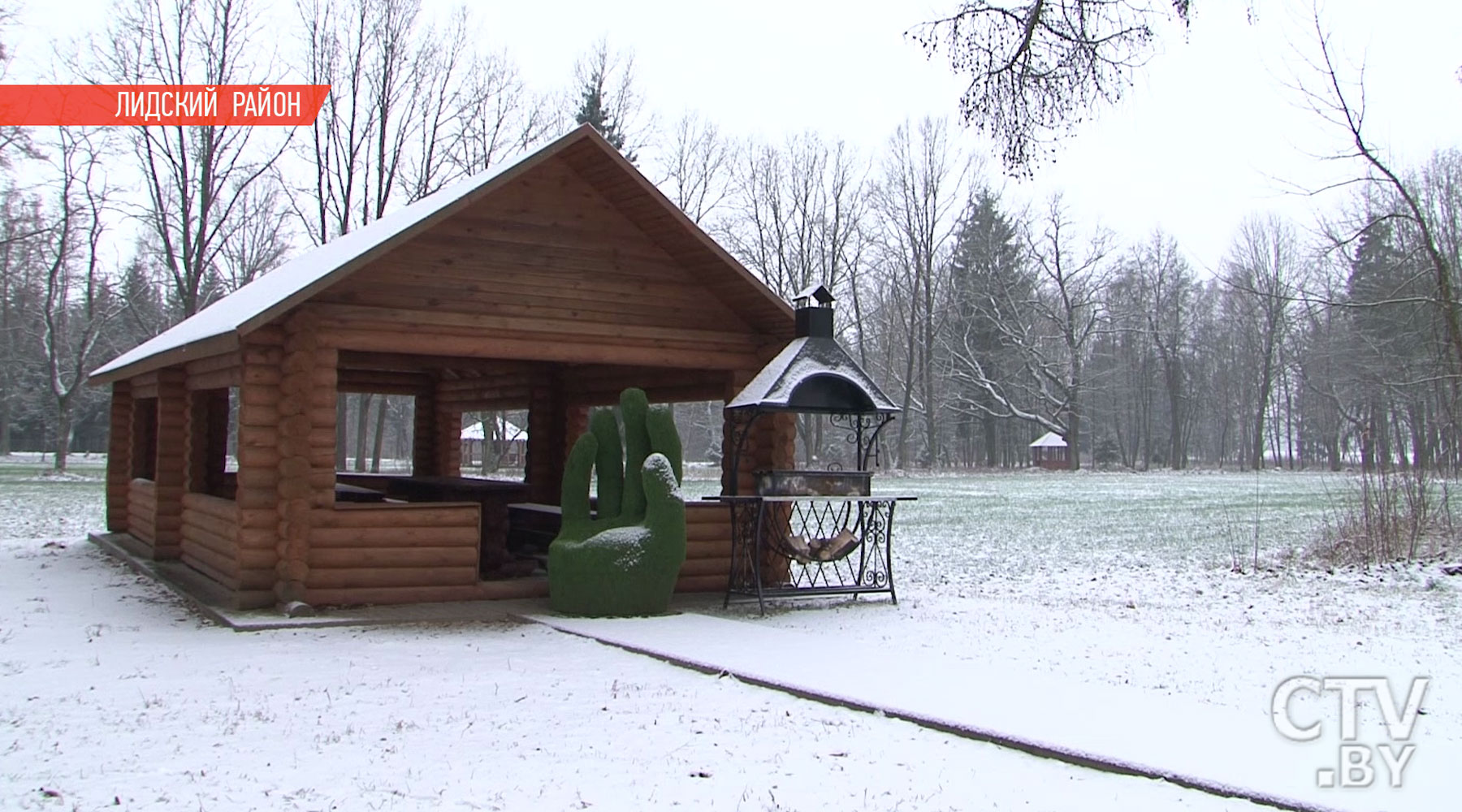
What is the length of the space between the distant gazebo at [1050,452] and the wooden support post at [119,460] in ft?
151

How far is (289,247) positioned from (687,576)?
34.7m

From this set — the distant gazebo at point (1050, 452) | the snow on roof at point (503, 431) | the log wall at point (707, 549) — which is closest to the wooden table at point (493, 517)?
the log wall at point (707, 549)

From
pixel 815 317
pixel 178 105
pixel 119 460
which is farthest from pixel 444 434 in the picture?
pixel 178 105

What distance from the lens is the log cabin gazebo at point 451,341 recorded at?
10.2m

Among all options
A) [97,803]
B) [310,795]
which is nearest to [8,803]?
[97,803]

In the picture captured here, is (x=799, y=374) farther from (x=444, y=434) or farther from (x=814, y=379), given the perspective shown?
(x=444, y=434)

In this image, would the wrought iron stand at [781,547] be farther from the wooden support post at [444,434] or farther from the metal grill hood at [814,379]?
the wooden support post at [444,434]

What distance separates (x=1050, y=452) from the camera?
62562 millimetres

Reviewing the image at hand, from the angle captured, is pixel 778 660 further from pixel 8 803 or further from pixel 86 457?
pixel 86 457

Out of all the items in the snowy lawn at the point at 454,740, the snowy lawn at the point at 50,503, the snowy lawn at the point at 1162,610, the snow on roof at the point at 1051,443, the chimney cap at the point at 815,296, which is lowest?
the snowy lawn at the point at 454,740

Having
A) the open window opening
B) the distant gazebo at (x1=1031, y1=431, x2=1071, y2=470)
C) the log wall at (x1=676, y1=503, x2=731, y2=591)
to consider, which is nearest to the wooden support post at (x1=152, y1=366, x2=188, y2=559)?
the open window opening

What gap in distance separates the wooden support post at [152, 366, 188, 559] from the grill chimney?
25.3 feet

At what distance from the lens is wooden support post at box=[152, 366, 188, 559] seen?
560 inches

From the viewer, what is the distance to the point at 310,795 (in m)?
5.13
